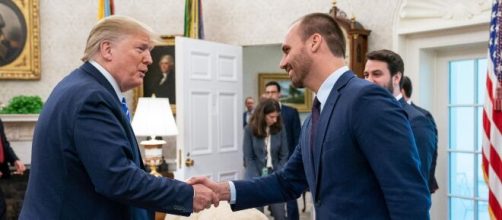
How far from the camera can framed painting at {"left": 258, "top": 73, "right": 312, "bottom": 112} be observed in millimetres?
10984

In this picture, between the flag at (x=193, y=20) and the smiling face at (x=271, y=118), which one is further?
the flag at (x=193, y=20)

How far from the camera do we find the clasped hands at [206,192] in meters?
2.30

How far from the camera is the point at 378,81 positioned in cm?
353

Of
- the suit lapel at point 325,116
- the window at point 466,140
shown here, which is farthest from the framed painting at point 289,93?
the suit lapel at point 325,116

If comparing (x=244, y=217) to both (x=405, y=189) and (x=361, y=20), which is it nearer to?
(x=405, y=189)

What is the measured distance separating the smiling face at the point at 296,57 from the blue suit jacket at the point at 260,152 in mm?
3958

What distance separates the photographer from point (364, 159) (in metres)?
1.95

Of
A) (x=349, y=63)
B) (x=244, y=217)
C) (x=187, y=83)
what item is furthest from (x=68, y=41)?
(x=244, y=217)

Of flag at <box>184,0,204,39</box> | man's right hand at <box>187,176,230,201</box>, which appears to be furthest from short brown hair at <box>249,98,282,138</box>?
man's right hand at <box>187,176,230,201</box>

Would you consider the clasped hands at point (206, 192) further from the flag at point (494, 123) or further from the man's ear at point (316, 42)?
the flag at point (494, 123)

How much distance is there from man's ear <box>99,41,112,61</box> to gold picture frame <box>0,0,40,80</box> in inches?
236

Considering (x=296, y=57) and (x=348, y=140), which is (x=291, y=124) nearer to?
(x=296, y=57)

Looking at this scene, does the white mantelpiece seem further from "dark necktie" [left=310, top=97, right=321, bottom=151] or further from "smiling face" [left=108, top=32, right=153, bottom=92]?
"dark necktie" [left=310, top=97, right=321, bottom=151]

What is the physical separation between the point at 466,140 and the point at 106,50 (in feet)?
14.5
